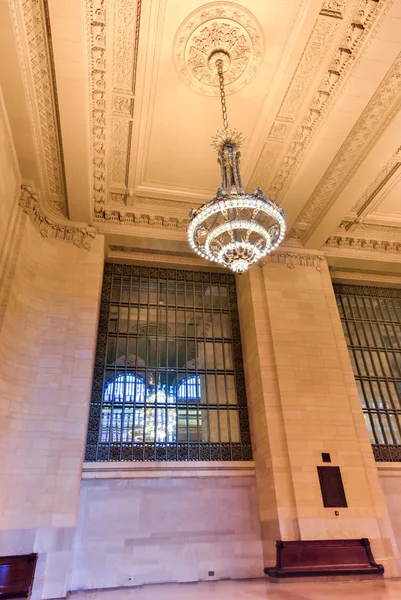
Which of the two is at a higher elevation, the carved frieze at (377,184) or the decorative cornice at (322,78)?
the carved frieze at (377,184)

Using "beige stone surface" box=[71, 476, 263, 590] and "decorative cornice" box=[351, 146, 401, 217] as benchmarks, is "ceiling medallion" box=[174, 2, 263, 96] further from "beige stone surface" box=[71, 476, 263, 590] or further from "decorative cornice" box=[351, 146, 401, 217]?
"beige stone surface" box=[71, 476, 263, 590]

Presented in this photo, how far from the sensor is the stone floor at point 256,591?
12.6 feet

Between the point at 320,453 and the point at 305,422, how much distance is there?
0.49 metres

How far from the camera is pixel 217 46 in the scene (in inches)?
196

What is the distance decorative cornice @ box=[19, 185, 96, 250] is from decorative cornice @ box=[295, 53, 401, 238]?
3914 millimetres

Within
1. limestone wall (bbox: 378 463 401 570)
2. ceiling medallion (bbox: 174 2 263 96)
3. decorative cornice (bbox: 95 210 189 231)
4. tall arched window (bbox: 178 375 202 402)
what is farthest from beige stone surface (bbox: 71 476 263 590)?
ceiling medallion (bbox: 174 2 263 96)

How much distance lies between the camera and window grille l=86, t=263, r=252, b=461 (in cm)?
637

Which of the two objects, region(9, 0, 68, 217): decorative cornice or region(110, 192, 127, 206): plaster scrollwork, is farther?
region(110, 192, 127, 206): plaster scrollwork

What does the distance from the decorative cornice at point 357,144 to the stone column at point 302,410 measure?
1.08 metres

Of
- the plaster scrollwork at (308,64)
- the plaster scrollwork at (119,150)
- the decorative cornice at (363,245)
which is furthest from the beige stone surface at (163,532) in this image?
the plaster scrollwork at (308,64)

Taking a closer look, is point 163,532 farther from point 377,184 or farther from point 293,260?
point 377,184

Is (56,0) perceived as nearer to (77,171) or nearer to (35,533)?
(77,171)

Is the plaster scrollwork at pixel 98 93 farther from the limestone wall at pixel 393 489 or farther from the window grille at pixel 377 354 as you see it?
the limestone wall at pixel 393 489

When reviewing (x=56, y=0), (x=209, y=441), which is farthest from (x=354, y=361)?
(x=56, y=0)
